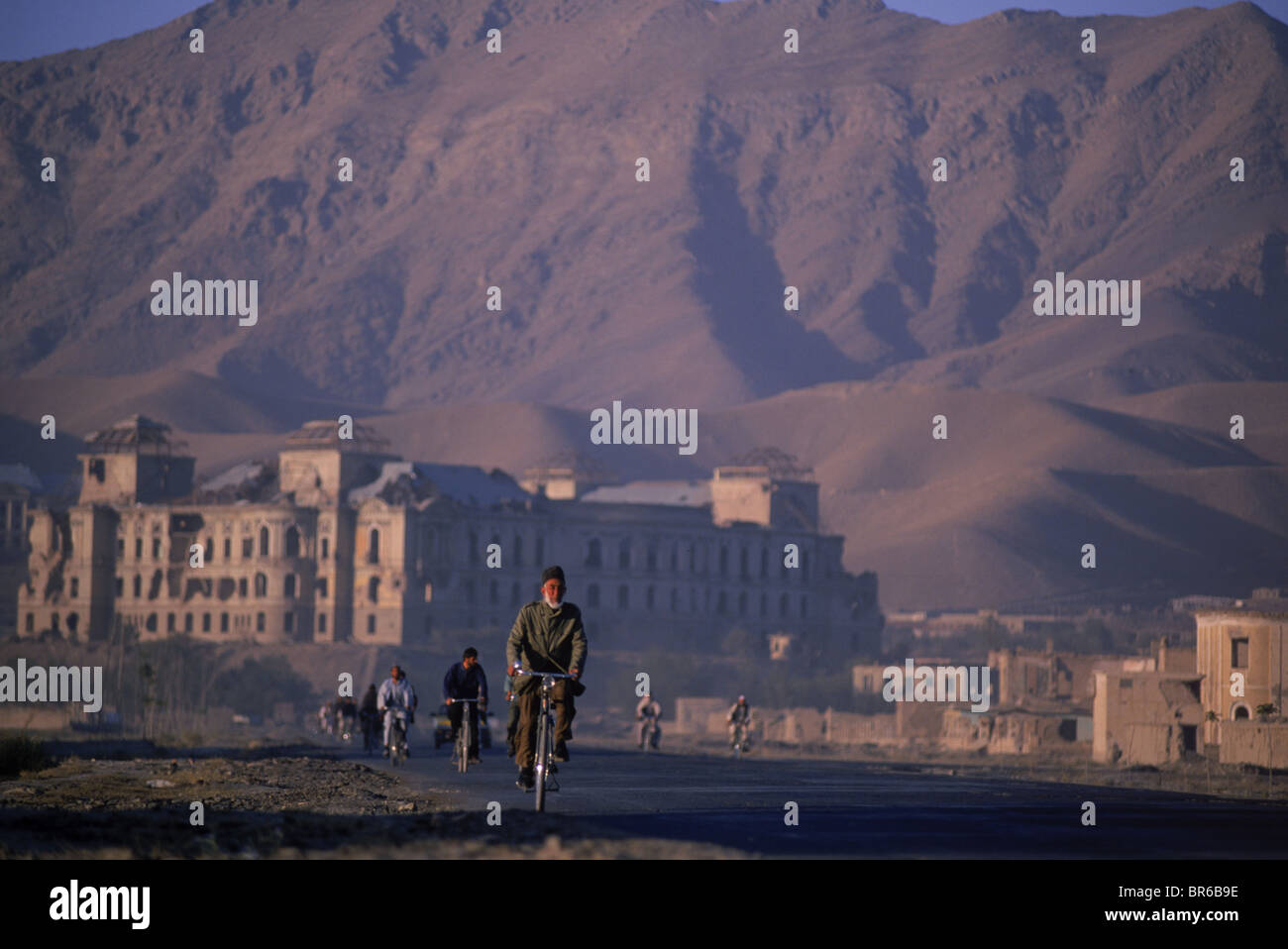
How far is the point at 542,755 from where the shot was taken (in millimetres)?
26828

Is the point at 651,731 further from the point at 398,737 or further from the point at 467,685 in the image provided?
the point at 467,685

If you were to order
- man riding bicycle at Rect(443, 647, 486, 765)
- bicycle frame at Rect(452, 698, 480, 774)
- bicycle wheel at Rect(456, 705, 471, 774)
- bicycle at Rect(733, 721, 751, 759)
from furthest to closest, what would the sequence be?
bicycle at Rect(733, 721, 751, 759), bicycle wheel at Rect(456, 705, 471, 774), bicycle frame at Rect(452, 698, 480, 774), man riding bicycle at Rect(443, 647, 486, 765)

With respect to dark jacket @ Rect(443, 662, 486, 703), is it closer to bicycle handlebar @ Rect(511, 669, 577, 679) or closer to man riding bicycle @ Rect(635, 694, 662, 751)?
bicycle handlebar @ Rect(511, 669, 577, 679)

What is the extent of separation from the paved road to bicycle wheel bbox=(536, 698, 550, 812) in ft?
0.70

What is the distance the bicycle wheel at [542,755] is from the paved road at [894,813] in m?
0.21

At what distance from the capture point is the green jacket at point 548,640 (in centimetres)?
2616

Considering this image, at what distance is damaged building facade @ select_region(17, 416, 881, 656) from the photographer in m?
168

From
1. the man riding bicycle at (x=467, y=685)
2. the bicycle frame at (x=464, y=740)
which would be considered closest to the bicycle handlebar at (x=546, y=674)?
the man riding bicycle at (x=467, y=685)

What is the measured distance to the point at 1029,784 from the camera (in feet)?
134

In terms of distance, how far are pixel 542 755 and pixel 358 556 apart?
14352 centimetres

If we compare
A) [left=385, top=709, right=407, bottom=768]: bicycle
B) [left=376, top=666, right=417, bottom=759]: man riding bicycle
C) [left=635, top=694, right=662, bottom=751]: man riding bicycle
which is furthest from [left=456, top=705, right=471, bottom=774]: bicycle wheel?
[left=635, top=694, right=662, bottom=751]: man riding bicycle

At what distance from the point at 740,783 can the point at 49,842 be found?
17.3 metres
